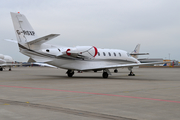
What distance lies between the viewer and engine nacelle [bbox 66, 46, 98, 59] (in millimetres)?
23647

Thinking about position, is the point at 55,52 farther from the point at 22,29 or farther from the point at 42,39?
the point at 22,29

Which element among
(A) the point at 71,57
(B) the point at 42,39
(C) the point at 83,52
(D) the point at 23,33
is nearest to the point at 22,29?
(D) the point at 23,33

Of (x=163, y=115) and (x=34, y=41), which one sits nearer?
(x=163, y=115)

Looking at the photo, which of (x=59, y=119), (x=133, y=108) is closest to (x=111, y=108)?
(x=133, y=108)

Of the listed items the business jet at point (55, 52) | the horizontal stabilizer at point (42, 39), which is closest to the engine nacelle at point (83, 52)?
the business jet at point (55, 52)

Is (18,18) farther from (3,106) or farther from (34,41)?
(3,106)

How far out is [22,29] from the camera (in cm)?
2212

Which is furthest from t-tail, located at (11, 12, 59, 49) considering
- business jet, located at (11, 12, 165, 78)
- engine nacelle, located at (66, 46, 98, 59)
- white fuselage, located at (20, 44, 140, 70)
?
engine nacelle, located at (66, 46, 98, 59)

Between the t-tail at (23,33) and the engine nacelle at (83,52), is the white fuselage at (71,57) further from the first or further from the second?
the t-tail at (23,33)

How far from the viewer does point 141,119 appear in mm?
6273

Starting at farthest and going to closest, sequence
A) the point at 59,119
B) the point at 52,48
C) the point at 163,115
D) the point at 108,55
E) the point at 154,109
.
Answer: the point at 108,55, the point at 52,48, the point at 154,109, the point at 163,115, the point at 59,119

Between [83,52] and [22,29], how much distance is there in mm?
6448

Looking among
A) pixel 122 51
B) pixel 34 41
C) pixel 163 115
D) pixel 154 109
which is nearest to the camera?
pixel 163 115

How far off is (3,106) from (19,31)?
1493cm
